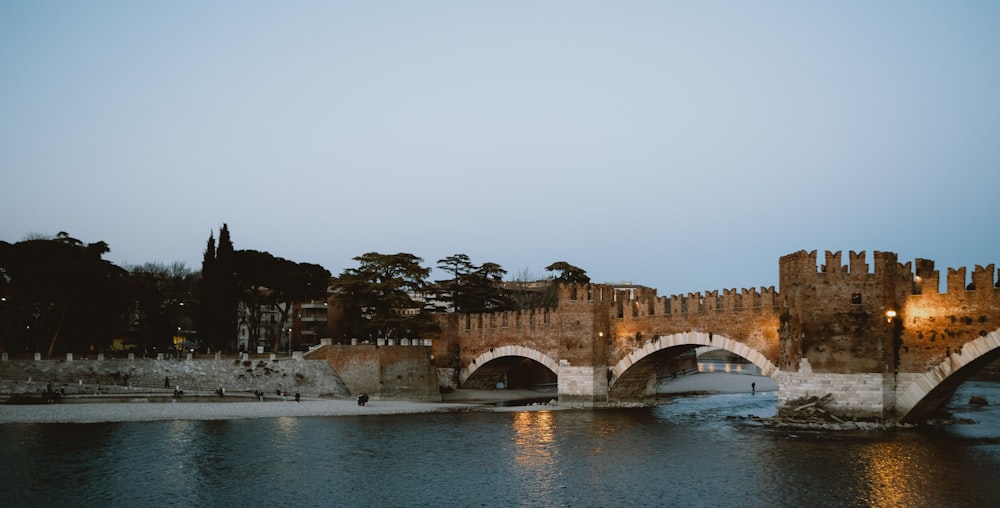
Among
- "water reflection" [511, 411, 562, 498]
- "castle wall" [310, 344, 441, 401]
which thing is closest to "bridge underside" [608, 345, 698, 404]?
"water reflection" [511, 411, 562, 498]

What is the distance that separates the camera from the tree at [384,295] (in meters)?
53.6

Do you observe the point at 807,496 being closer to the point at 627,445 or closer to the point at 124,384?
the point at 627,445

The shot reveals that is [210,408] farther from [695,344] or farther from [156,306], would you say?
[156,306]

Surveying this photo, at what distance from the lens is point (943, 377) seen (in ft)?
111

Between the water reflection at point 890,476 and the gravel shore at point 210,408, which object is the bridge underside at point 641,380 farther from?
the water reflection at point 890,476

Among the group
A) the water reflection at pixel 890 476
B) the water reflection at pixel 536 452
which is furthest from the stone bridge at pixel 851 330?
the water reflection at pixel 536 452

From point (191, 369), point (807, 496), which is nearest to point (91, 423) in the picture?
point (191, 369)

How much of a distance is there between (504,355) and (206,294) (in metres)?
20.9

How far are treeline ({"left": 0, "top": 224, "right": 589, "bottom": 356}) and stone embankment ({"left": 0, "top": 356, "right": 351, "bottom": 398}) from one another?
515 centimetres

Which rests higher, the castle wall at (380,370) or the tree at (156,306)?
the tree at (156,306)

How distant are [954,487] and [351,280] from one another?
37.9 metres

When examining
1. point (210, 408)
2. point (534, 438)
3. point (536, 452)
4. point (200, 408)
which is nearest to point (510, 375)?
point (210, 408)

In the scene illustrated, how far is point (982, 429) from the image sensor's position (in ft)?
119

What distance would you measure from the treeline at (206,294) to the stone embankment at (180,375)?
5152 mm
